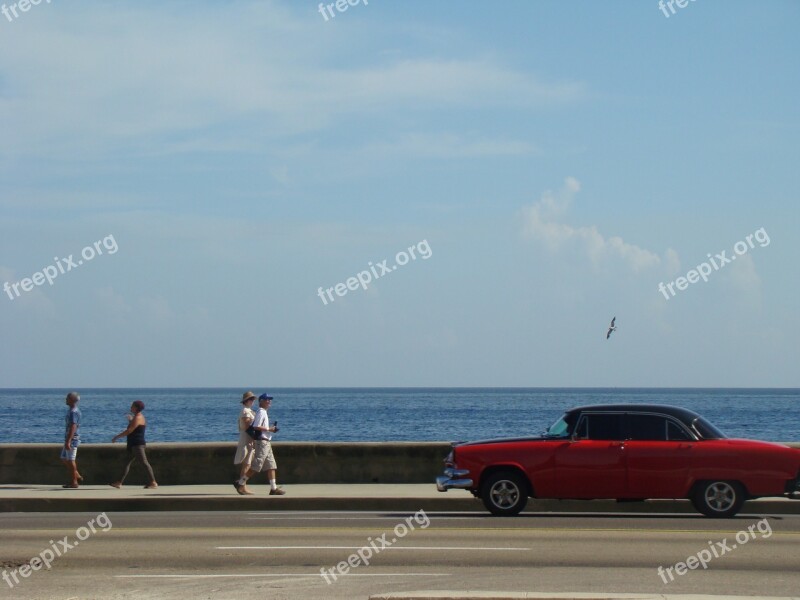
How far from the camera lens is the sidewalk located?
A: 56.5ft

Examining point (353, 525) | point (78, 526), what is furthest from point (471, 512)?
point (78, 526)

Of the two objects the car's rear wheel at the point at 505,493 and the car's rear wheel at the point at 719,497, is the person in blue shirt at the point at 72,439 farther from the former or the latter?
the car's rear wheel at the point at 719,497

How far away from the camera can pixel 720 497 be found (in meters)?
15.8

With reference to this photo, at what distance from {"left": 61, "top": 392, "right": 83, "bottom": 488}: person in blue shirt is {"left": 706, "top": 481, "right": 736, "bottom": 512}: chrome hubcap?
32.0 ft

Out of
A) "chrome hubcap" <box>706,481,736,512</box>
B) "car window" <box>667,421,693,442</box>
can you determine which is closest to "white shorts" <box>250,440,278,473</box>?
"car window" <box>667,421,693,442</box>

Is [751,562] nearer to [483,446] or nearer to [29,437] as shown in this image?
[483,446]

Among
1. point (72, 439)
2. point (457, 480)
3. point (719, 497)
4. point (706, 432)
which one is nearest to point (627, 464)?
point (706, 432)

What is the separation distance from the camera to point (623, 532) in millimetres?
14281

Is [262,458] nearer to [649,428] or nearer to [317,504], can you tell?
[317,504]

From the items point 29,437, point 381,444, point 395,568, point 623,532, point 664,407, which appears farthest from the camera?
point 29,437

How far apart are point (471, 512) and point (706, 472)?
3.42 metres

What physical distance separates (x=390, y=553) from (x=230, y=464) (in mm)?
8653

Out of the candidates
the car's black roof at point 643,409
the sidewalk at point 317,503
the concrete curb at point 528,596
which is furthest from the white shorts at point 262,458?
the concrete curb at point 528,596

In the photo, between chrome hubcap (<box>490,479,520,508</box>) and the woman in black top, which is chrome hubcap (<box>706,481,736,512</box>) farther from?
the woman in black top
